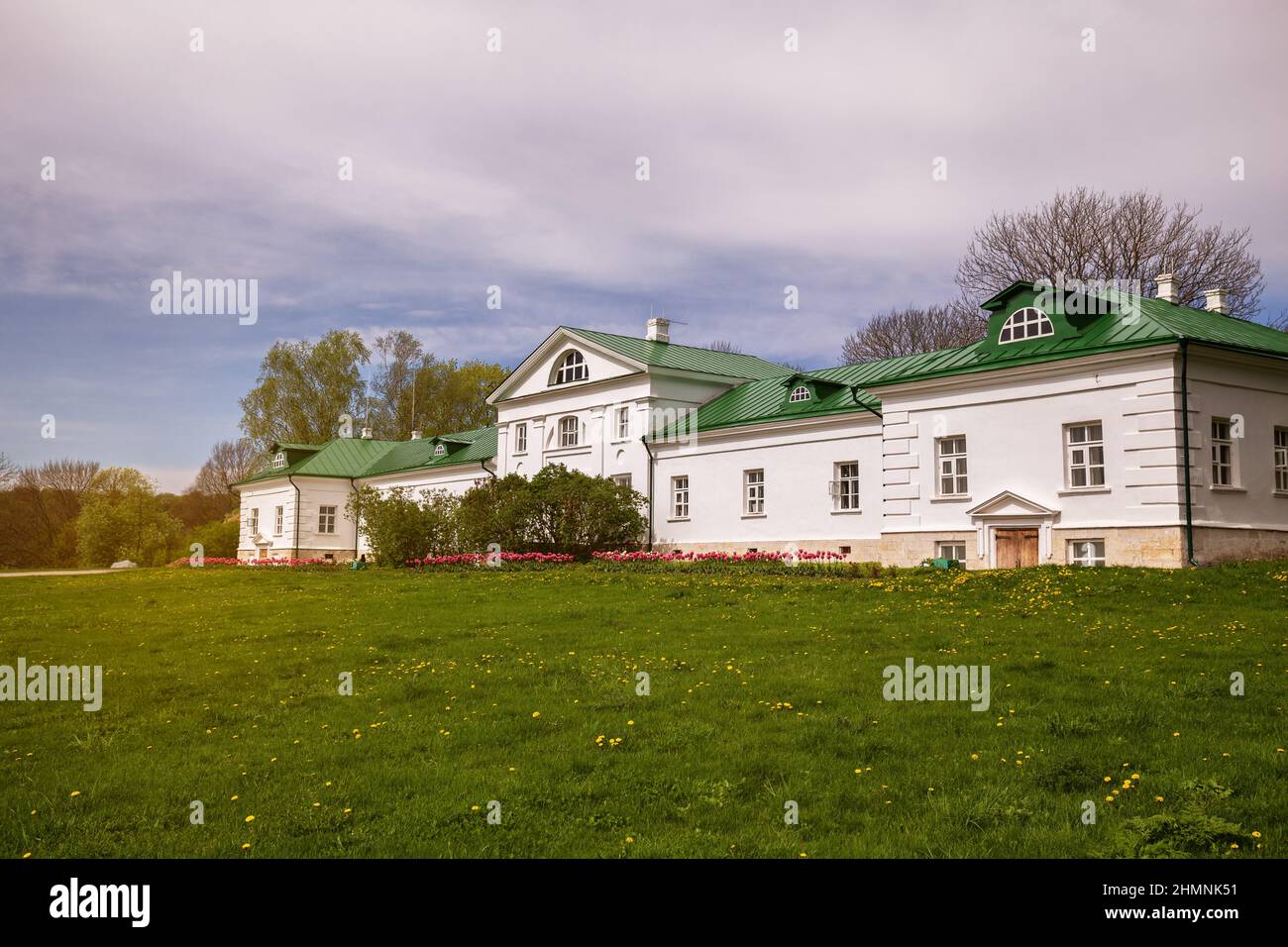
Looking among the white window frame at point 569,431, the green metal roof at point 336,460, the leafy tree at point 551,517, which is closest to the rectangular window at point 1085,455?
the leafy tree at point 551,517

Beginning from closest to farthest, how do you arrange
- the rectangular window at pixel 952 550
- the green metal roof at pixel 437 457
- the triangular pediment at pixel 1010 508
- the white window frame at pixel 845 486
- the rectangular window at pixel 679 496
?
the triangular pediment at pixel 1010 508 → the rectangular window at pixel 952 550 → the white window frame at pixel 845 486 → the rectangular window at pixel 679 496 → the green metal roof at pixel 437 457

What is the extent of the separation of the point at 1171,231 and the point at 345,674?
3831 centimetres

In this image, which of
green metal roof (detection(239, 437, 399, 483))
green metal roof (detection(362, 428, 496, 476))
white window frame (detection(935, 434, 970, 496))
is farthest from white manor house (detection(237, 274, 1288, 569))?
green metal roof (detection(239, 437, 399, 483))

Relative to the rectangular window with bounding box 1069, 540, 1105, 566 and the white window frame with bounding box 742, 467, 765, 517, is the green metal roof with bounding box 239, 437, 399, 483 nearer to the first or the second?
the white window frame with bounding box 742, 467, 765, 517

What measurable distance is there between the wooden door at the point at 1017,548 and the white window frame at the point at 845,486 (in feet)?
19.9

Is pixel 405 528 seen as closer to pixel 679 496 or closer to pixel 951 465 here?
pixel 679 496

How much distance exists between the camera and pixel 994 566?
2427 cm

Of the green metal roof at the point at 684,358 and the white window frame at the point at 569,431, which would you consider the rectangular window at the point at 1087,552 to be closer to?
the green metal roof at the point at 684,358

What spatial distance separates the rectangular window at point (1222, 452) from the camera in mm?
22172

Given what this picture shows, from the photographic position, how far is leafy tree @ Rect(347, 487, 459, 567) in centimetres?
3528

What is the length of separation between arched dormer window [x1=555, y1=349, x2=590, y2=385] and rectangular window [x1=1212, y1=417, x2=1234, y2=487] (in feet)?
78.4
